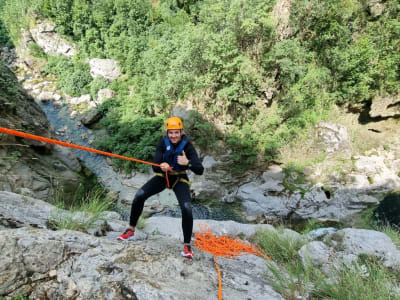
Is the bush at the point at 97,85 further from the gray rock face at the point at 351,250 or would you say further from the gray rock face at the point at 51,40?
the gray rock face at the point at 351,250

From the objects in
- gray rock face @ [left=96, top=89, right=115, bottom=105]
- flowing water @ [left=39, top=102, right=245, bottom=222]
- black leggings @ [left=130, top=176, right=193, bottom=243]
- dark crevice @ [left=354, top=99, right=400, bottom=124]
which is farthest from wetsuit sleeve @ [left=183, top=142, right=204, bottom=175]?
gray rock face @ [left=96, top=89, right=115, bottom=105]

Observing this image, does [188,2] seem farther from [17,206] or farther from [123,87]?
[17,206]

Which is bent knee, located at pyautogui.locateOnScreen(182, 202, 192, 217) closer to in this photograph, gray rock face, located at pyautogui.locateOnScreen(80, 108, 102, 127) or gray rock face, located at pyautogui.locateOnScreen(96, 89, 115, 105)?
gray rock face, located at pyautogui.locateOnScreen(80, 108, 102, 127)

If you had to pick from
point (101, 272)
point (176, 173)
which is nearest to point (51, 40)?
point (176, 173)

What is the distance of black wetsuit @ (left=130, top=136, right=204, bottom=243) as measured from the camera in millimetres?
2670

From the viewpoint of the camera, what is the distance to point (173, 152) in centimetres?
273

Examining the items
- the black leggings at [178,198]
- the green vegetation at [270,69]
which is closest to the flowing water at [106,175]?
the green vegetation at [270,69]

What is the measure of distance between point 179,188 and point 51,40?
20992 mm

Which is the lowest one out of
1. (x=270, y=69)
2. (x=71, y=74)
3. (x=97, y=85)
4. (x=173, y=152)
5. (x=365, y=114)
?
(x=365, y=114)

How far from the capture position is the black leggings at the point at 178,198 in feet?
8.69

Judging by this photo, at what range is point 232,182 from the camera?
29.9 ft

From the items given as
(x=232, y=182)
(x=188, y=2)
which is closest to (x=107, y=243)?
(x=232, y=182)

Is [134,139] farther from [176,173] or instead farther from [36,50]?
[36,50]

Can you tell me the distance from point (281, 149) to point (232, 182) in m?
2.53
